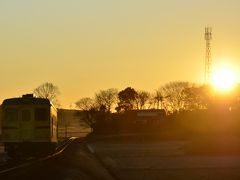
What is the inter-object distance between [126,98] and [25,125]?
400 ft

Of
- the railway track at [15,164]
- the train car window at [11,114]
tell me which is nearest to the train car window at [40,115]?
the train car window at [11,114]

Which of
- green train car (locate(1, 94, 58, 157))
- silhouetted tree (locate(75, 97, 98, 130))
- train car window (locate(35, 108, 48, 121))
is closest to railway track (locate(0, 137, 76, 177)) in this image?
green train car (locate(1, 94, 58, 157))

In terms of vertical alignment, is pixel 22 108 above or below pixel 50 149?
above

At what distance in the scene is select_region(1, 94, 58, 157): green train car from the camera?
118ft

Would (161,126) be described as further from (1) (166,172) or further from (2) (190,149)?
(1) (166,172)

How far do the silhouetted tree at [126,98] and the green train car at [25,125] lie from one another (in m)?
121

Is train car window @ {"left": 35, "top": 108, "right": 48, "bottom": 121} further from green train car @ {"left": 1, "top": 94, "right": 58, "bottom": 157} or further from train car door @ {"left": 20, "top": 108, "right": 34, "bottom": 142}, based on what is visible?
train car door @ {"left": 20, "top": 108, "right": 34, "bottom": 142}

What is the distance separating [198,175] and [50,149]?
1457 centimetres

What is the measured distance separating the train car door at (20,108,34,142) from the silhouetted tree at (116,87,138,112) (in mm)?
120637

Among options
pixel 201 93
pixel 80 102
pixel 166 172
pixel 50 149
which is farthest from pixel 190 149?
pixel 80 102

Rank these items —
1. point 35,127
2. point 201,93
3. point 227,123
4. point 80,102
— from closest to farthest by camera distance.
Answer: point 35,127 < point 227,123 < point 201,93 < point 80,102

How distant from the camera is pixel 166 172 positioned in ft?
89.2

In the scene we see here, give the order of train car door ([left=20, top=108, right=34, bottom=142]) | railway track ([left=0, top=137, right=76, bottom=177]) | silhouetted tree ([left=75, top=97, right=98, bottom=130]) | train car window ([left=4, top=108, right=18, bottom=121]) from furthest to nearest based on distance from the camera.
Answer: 1. silhouetted tree ([left=75, top=97, right=98, bottom=130])
2. train car window ([left=4, top=108, right=18, bottom=121])
3. train car door ([left=20, top=108, right=34, bottom=142])
4. railway track ([left=0, top=137, right=76, bottom=177])

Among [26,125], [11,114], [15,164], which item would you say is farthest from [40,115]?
[15,164]
